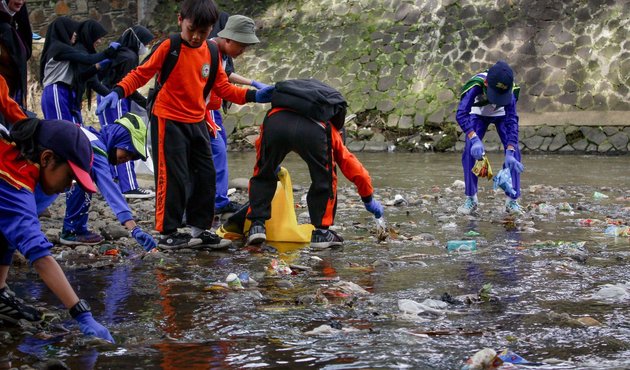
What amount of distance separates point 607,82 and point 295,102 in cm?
1172

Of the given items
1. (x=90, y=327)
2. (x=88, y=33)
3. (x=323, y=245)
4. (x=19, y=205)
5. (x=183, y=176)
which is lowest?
(x=323, y=245)

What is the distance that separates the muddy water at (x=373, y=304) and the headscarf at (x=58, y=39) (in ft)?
10.2

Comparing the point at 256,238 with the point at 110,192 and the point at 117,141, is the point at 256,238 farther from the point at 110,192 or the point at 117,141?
the point at 110,192

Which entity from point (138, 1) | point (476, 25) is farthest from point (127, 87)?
point (138, 1)

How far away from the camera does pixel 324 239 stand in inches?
→ 273

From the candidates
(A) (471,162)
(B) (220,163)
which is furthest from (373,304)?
(A) (471,162)

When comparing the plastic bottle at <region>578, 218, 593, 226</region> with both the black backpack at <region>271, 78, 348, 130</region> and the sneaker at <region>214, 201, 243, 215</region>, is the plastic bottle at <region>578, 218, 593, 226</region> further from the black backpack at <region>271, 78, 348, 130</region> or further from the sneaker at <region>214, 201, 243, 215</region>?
the sneaker at <region>214, 201, 243, 215</region>

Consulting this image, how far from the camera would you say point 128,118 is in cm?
659

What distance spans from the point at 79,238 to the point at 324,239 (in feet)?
5.86

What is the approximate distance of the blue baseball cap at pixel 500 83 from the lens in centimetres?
851

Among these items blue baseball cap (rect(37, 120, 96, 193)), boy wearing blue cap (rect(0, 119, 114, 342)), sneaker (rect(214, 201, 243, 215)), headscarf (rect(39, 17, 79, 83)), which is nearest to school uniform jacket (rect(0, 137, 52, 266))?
boy wearing blue cap (rect(0, 119, 114, 342))

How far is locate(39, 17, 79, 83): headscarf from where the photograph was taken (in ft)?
29.5

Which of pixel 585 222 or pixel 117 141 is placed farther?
pixel 585 222

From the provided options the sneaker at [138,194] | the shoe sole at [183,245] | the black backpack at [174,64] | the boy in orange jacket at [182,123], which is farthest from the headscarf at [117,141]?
the sneaker at [138,194]
